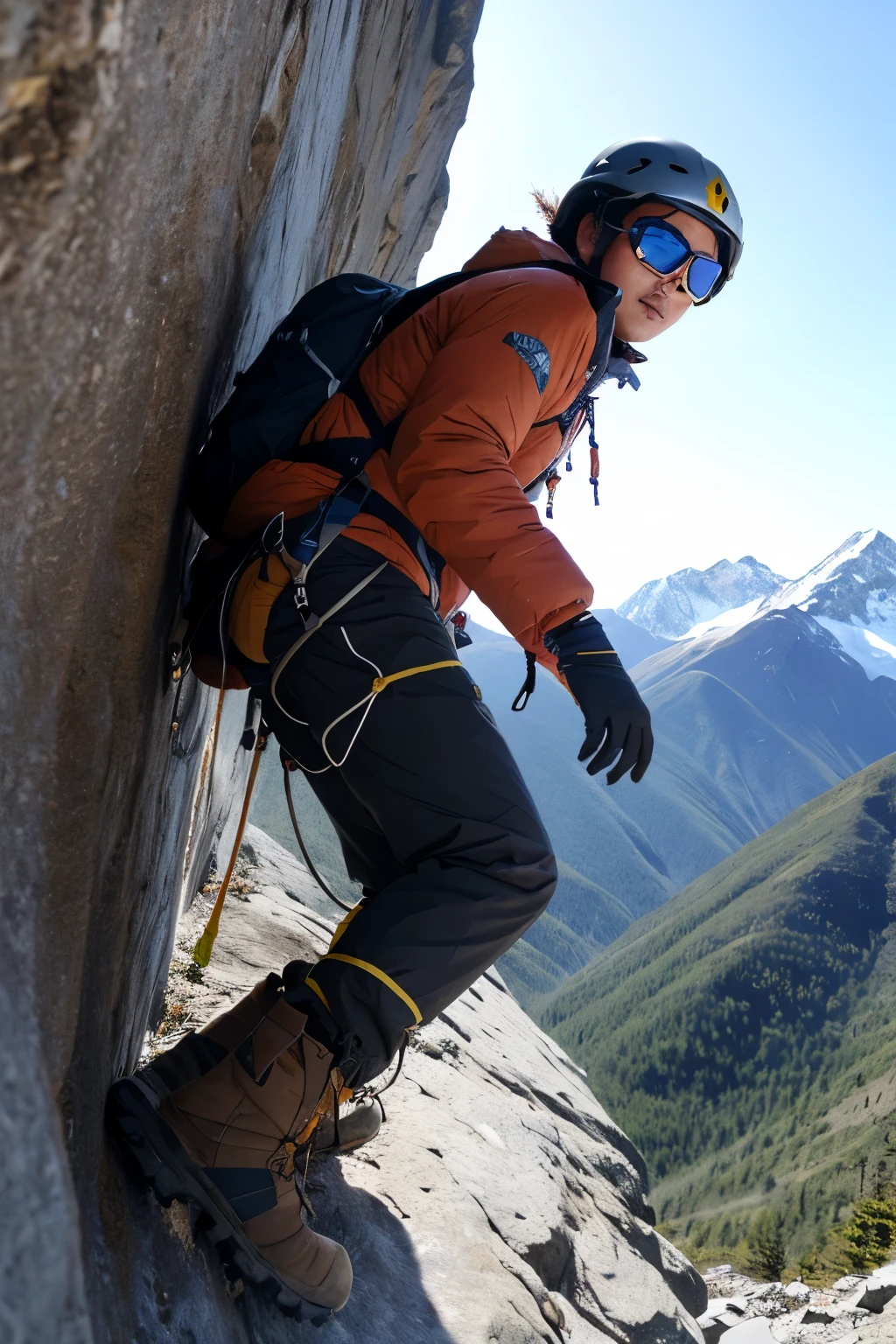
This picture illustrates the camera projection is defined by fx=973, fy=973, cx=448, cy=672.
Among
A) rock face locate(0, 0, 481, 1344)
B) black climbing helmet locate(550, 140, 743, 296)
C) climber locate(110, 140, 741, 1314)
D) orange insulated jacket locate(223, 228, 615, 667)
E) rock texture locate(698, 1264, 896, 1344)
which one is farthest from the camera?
rock texture locate(698, 1264, 896, 1344)

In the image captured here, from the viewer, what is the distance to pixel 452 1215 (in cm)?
466

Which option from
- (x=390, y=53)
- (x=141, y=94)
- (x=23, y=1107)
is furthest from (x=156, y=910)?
(x=390, y=53)

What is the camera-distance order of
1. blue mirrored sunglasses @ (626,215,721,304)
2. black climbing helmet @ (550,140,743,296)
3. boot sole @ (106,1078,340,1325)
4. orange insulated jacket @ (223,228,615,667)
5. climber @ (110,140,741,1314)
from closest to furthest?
boot sole @ (106,1078,340,1325), climber @ (110,140,741,1314), orange insulated jacket @ (223,228,615,667), blue mirrored sunglasses @ (626,215,721,304), black climbing helmet @ (550,140,743,296)

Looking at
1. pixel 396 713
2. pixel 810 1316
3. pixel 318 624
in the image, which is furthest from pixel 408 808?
pixel 810 1316

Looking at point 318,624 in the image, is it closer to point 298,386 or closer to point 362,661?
point 362,661

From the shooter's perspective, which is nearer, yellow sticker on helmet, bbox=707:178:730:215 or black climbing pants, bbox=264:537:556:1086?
black climbing pants, bbox=264:537:556:1086

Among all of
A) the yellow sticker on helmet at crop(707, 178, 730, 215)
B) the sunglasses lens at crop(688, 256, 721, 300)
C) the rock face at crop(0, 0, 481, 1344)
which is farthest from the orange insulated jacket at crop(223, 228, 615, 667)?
the yellow sticker on helmet at crop(707, 178, 730, 215)

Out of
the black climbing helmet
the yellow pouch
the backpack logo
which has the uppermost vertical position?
the black climbing helmet

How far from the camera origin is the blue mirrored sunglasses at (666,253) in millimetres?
3725

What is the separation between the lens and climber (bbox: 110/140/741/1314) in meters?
2.73

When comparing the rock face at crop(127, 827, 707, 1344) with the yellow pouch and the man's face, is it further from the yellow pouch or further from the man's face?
the man's face

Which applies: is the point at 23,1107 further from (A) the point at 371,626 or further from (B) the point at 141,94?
(B) the point at 141,94

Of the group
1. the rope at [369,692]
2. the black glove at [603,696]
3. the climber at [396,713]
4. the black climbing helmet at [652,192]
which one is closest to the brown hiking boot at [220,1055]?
the climber at [396,713]

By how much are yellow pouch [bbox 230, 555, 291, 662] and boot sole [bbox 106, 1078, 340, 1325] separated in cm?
131
